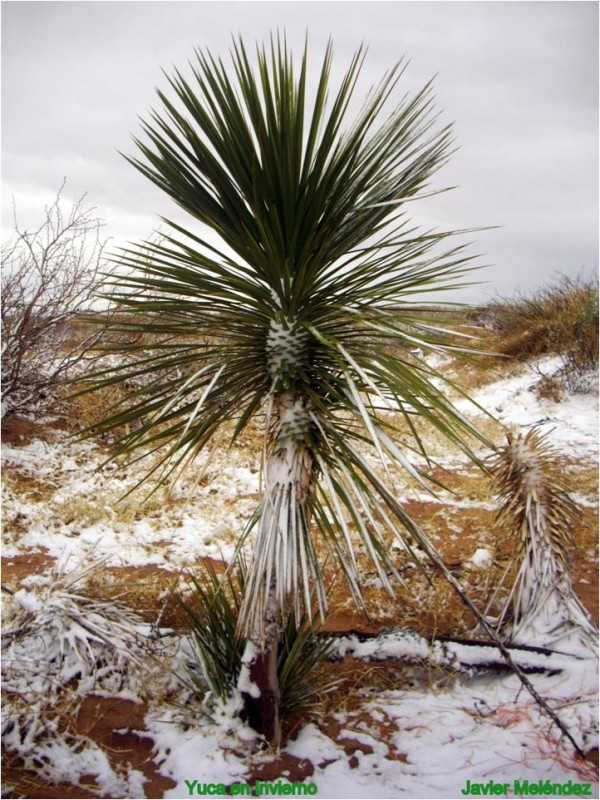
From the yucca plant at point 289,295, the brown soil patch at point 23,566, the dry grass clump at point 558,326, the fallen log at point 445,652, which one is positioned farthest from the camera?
the dry grass clump at point 558,326

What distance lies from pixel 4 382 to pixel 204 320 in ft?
17.8

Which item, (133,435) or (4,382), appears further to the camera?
(4,382)

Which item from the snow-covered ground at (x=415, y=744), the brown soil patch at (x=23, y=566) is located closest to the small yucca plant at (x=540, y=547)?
the snow-covered ground at (x=415, y=744)

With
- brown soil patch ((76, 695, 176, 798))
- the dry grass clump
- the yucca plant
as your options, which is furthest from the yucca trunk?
the dry grass clump

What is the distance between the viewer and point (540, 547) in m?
3.09

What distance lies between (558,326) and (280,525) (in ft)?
36.1

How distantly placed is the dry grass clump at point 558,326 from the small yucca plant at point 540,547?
6.39m

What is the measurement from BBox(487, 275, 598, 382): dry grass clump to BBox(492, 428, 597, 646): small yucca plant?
6387mm

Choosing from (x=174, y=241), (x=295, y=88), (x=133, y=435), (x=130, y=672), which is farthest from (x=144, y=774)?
(x=295, y=88)

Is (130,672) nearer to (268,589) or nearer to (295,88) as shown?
(268,589)

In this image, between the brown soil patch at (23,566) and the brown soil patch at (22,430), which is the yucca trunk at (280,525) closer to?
the brown soil patch at (23,566)

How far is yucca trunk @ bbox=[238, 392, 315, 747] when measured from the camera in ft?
6.64

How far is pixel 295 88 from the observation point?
81.9 inches

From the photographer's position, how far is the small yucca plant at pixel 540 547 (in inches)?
121
